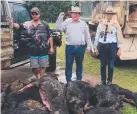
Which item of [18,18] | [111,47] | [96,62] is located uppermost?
[18,18]

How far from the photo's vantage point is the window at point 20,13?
30.7ft

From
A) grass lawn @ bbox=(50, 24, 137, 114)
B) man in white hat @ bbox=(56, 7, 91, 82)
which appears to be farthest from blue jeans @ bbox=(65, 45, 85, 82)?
grass lawn @ bbox=(50, 24, 137, 114)

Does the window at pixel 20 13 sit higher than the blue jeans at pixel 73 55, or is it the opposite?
the window at pixel 20 13

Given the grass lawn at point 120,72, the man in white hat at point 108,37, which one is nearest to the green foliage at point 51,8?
the grass lawn at point 120,72

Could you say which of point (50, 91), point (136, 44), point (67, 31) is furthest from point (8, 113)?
point (136, 44)

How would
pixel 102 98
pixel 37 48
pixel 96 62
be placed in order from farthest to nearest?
pixel 96 62 → pixel 37 48 → pixel 102 98

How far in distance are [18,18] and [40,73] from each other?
5.82 ft

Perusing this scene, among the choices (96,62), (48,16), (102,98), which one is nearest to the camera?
(102,98)

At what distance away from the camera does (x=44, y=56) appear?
8156 mm

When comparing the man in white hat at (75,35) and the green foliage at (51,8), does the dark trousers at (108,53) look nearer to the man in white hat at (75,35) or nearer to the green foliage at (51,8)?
the man in white hat at (75,35)

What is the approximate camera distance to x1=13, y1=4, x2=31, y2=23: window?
936 cm

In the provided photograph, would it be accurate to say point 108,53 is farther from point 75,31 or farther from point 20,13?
point 20,13

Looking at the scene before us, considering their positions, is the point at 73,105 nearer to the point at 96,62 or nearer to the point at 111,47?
the point at 111,47

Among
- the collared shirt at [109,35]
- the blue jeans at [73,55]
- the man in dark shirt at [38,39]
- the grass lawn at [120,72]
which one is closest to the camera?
the man in dark shirt at [38,39]
